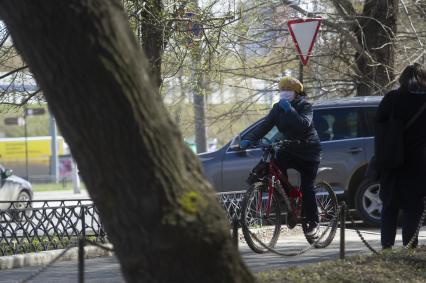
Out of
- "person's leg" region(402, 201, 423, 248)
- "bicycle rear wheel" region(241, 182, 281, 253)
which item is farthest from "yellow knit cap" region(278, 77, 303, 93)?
"person's leg" region(402, 201, 423, 248)

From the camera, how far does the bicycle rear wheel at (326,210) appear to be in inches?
423

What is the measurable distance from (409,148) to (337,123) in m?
5.37

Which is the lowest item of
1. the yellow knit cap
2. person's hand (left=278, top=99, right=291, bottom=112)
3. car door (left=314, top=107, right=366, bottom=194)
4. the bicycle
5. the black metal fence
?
the black metal fence

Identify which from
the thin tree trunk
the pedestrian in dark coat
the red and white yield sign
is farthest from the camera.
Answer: the red and white yield sign

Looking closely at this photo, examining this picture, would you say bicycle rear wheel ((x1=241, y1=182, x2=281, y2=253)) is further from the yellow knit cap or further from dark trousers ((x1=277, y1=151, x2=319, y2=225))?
the yellow knit cap

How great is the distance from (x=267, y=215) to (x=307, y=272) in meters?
2.80

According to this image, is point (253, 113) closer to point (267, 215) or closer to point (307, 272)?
point (267, 215)

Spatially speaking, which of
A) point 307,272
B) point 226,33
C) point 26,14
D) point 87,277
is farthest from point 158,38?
point 26,14

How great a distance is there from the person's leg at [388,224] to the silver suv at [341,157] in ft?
14.2

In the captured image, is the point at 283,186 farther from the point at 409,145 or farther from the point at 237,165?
the point at 237,165

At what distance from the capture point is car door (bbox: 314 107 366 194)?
13719 mm

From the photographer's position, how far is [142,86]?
15.0 ft

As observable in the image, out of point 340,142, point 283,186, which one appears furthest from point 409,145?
point 340,142

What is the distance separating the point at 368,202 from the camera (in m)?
13.5
